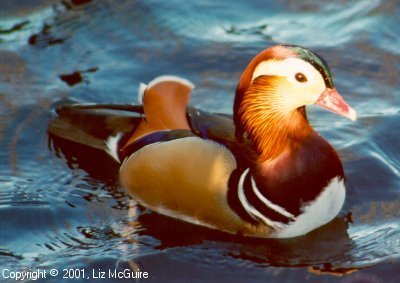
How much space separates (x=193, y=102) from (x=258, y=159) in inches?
65.1

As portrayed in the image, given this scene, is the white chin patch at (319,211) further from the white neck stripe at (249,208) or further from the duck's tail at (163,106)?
the duck's tail at (163,106)

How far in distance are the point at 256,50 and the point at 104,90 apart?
1354 mm

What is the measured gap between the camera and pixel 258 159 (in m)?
5.89

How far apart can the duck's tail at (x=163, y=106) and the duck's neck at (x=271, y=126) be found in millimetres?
448

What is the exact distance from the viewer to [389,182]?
6414mm

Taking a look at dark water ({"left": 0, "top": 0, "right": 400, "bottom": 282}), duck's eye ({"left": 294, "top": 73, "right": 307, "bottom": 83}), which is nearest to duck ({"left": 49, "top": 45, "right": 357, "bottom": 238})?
duck's eye ({"left": 294, "top": 73, "right": 307, "bottom": 83})

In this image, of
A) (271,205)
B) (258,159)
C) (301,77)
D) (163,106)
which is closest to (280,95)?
(301,77)

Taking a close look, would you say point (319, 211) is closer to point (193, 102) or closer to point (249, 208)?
point (249, 208)

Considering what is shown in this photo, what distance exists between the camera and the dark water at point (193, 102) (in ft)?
18.8

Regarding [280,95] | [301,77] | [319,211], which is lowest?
[319,211]

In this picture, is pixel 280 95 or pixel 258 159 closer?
pixel 280 95

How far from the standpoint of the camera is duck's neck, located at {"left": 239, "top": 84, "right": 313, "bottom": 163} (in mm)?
5844

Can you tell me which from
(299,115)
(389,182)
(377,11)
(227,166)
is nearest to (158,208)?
(227,166)

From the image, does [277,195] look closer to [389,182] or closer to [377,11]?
[389,182]
